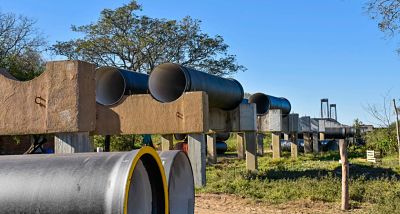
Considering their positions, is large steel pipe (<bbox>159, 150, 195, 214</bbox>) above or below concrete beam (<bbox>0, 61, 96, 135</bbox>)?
below

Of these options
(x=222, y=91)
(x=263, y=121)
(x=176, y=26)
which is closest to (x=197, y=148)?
(x=222, y=91)

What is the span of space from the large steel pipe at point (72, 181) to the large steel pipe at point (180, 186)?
3.63 ft

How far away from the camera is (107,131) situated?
10352 millimetres

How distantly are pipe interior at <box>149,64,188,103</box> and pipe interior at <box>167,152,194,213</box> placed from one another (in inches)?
239

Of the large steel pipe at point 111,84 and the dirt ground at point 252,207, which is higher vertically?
the large steel pipe at point 111,84

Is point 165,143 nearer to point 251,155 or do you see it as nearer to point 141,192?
point 251,155

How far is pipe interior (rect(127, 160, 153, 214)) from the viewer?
151 inches

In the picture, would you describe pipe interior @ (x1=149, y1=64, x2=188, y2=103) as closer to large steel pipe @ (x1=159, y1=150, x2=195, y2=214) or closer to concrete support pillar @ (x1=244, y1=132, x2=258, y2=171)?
concrete support pillar @ (x1=244, y1=132, x2=258, y2=171)

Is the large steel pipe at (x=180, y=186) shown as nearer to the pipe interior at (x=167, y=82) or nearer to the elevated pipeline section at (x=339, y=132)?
the pipe interior at (x=167, y=82)

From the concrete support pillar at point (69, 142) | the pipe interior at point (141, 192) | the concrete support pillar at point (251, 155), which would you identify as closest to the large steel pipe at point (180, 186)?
the pipe interior at point (141, 192)

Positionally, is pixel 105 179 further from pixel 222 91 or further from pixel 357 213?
pixel 222 91

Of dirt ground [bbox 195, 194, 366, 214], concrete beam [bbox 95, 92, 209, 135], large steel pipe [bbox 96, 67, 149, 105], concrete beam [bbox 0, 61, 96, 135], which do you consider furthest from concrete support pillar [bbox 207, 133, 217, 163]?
concrete beam [bbox 0, 61, 96, 135]

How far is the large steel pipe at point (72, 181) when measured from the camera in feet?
10.4

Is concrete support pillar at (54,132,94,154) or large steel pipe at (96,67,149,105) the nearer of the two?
concrete support pillar at (54,132,94,154)
